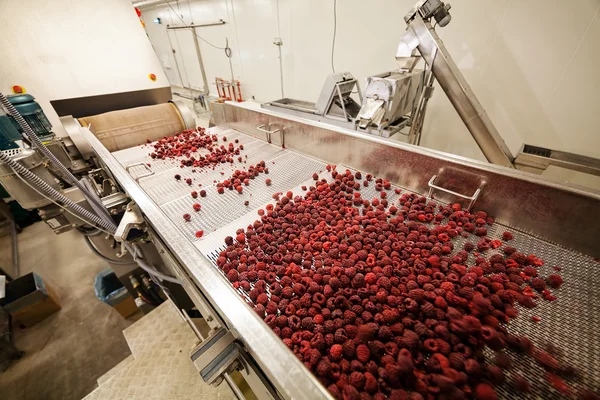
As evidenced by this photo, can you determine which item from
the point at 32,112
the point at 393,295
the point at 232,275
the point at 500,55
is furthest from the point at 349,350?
the point at 500,55

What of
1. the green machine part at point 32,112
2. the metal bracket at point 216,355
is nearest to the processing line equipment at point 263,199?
the metal bracket at point 216,355

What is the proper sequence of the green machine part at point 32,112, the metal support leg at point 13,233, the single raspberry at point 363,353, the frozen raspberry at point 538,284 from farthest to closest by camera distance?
the metal support leg at point 13,233 < the green machine part at point 32,112 < the frozen raspberry at point 538,284 < the single raspberry at point 363,353

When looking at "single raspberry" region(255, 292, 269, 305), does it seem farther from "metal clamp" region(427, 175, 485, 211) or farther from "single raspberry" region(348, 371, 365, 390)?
"metal clamp" region(427, 175, 485, 211)

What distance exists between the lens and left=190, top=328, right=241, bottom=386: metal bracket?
0.59 meters

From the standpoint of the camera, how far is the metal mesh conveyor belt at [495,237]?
63 centimetres

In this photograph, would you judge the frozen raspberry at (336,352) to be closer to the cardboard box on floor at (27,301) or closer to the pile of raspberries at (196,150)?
the pile of raspberries at (196,150)

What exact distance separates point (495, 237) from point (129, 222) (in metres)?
1.67

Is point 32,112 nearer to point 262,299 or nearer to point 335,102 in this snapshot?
point 262,299

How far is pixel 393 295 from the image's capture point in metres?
0.82

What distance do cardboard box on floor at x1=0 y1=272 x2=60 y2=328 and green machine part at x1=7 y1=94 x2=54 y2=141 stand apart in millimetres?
1332

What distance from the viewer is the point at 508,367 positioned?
0.64 m

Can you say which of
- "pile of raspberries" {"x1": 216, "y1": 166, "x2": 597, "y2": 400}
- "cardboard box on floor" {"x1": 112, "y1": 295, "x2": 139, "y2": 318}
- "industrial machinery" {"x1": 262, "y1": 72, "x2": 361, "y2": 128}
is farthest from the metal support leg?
"industrial machinery" {"x1": 262, "y1": 72, "x2": 361, "y2": 128}

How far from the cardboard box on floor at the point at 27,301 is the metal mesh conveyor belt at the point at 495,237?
1371mm

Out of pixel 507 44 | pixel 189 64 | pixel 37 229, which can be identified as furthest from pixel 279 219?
pixel 189 64
